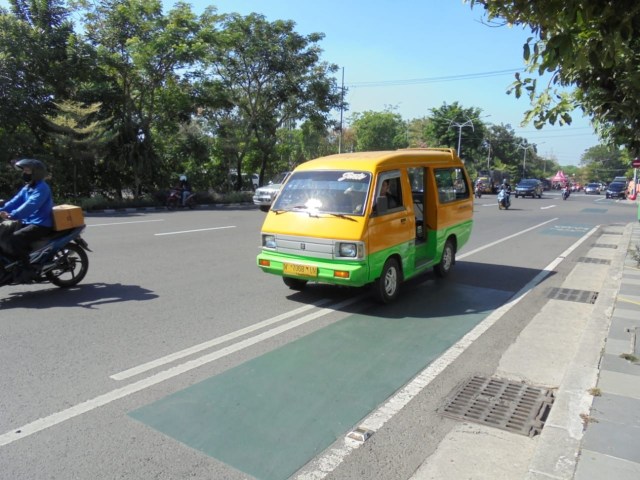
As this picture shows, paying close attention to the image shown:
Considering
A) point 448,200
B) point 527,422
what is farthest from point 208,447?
point 448,200

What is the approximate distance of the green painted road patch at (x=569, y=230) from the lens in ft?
55.0

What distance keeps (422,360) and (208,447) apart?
2.36 meters

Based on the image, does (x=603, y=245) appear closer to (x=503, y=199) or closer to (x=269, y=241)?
(x=269, y=241)

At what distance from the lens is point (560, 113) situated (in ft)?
18.4

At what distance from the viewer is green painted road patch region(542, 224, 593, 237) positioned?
1677 centimetres

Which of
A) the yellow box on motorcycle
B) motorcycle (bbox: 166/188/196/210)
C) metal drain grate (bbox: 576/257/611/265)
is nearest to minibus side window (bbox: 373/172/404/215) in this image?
the yellow box on motorcycle

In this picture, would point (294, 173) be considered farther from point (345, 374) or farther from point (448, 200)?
point (345, 374)

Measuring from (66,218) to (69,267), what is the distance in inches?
27.7

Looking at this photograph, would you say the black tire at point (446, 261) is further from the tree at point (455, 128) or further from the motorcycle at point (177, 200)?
the tree at point (455, 128)

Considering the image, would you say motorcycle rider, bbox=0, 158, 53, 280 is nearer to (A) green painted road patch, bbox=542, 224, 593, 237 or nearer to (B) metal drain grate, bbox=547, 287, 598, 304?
(B) metal drain grate, bbox=547, 287, 598, 304

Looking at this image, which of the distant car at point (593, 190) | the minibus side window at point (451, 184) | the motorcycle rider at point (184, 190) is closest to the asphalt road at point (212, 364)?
the minibus side window at point (451, 184)

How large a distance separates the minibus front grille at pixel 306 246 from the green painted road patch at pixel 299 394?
0.88 m

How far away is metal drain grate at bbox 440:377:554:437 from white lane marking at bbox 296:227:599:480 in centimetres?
32

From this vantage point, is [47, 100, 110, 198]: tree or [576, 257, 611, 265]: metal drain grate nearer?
[576, 257, 611, 265]: metal drain grate
